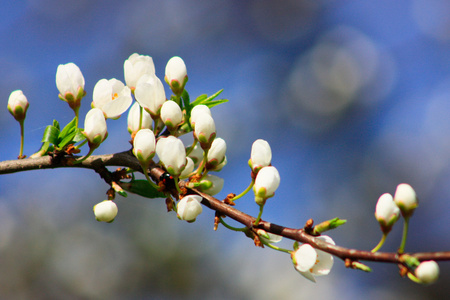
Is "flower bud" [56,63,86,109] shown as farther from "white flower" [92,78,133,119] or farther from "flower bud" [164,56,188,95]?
"flower bud" [164,56,188,95]

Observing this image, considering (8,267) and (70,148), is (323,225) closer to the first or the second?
(70,148)

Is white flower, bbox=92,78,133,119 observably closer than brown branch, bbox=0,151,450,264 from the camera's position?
No

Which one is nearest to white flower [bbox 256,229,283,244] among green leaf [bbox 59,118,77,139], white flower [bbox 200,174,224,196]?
white flower [bbox 200,174,224,196]

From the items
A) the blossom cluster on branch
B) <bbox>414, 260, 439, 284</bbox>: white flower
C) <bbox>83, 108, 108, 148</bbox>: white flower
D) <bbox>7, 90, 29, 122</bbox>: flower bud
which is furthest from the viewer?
<bbox>7, 90, 29, 122</bbox>: flower bud

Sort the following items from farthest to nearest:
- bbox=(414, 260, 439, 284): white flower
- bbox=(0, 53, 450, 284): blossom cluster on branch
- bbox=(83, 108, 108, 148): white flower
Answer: bbox=(83, 108, 108, 148): white flower, bbox=(0, 53, 450, 284): blossom cluster on branch, bbox=(414, 260, 439, 284): white flower

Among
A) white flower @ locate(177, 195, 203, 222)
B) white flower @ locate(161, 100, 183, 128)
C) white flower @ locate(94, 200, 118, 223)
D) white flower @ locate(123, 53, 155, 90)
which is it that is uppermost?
white flower @ locate(123, 53, 155, 90)

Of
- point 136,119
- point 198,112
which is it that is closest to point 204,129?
point 198,112

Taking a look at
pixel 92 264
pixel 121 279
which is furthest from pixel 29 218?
pixel 121 279
